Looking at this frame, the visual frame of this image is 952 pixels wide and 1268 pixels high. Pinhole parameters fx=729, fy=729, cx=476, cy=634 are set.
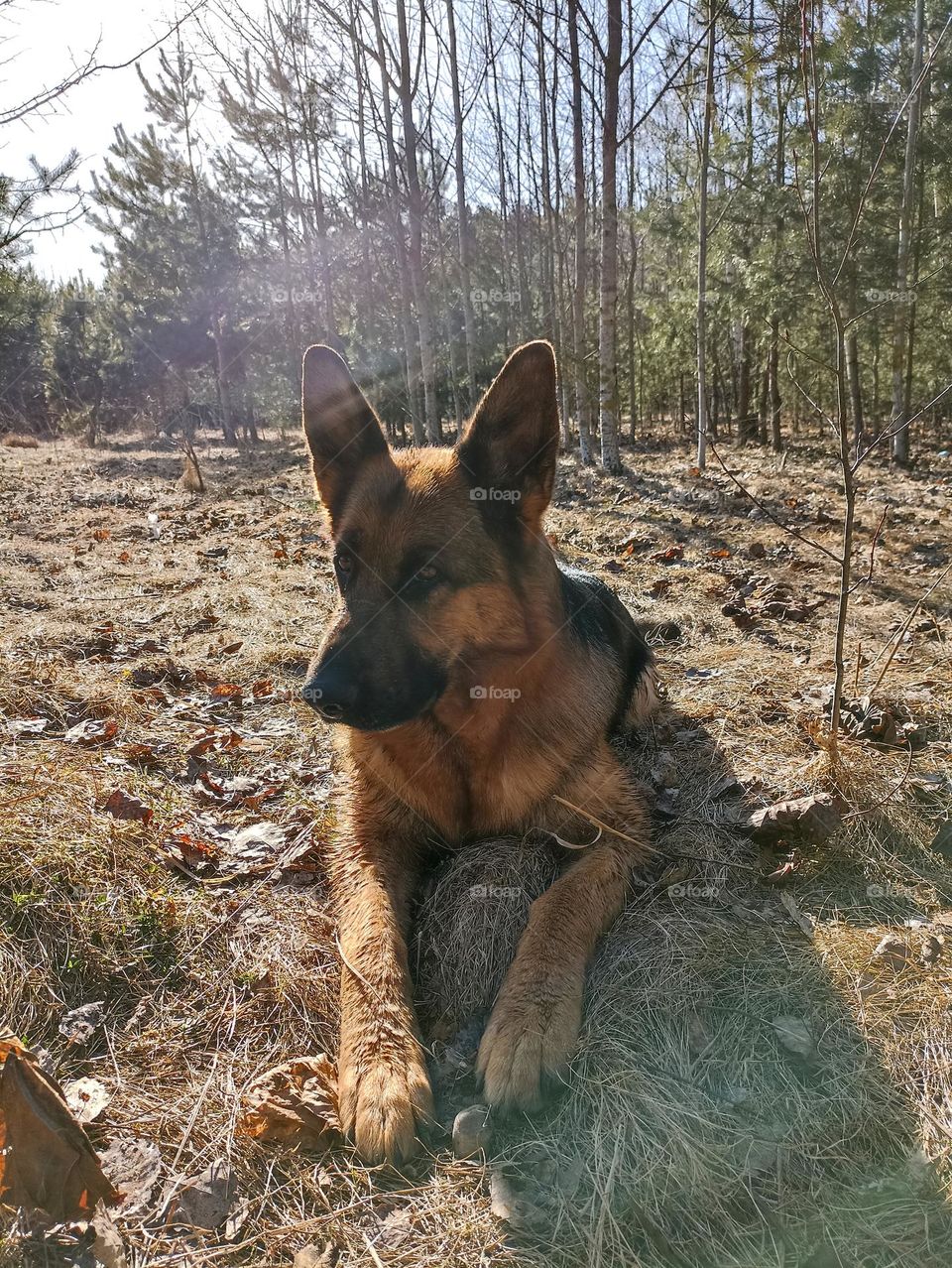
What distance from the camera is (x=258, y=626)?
575 cm

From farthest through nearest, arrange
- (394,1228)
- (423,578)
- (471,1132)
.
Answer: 1. (423,578)
2. (471,1132)
3. (394,1228)

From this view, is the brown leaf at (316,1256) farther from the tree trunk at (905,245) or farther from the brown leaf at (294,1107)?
the tree trunk at (905,245)

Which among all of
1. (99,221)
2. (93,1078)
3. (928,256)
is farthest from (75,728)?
(99,221)

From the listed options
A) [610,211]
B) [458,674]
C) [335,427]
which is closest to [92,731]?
[335,427]

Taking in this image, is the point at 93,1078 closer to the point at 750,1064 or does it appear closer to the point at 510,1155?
the point at 510,1155

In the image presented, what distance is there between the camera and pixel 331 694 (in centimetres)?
232

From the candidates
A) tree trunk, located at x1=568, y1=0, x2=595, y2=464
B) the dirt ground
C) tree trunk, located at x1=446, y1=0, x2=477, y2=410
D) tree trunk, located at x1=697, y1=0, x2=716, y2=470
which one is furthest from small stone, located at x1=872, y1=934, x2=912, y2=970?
tree trunk, located at x1=446, y1=0, x2=477, y2=410

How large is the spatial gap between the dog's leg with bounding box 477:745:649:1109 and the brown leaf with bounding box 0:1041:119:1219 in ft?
3.12

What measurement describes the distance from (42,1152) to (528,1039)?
117 cm

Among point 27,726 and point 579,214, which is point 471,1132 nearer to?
point 27,726

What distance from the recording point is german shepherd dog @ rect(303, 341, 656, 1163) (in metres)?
2.51

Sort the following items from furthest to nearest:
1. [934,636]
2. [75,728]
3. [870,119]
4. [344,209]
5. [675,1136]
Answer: [344,209] → [870,119] → [934,636] → [75,728] → [675,1136]

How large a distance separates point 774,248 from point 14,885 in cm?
1561

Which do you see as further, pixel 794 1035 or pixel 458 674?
pixel 458 674
